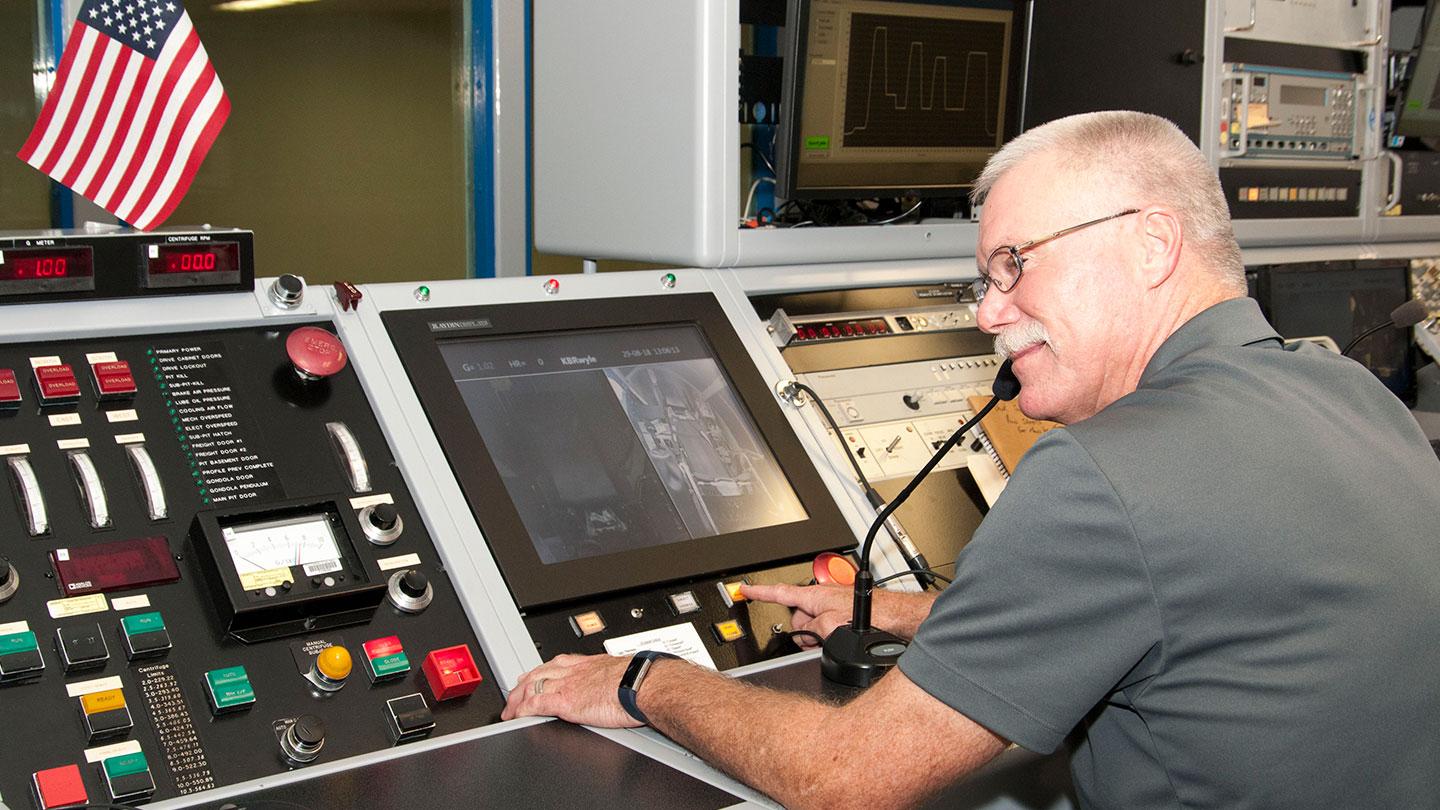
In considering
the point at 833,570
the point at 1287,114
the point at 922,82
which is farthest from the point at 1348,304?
the point at 833,570

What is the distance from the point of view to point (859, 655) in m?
1.50

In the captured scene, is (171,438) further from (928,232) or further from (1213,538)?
(928,232)

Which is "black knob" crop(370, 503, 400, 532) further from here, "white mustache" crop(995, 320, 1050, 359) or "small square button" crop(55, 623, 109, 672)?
"white mustache" crop(995, 320, 1050, 359)

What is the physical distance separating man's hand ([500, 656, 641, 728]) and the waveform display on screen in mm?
1162

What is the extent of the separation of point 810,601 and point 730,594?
0.10 m

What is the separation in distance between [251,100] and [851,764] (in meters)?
3.39

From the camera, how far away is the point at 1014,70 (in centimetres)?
239

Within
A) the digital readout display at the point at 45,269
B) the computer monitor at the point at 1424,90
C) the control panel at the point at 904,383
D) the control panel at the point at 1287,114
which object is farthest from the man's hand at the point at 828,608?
the computer monitor at the point at 1424,90

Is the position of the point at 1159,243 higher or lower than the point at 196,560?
higher

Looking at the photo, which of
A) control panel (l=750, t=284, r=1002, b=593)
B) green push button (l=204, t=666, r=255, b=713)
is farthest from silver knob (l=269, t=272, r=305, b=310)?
control panel (l=750, t=284, r=1002, b=593)

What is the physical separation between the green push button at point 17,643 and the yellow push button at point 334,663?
0.27m

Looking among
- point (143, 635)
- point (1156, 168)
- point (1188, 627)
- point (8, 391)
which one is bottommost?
point (143, 635)

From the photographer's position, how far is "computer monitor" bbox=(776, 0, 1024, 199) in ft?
7.00

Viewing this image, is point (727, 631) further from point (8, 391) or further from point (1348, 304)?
point (1348, 304)
